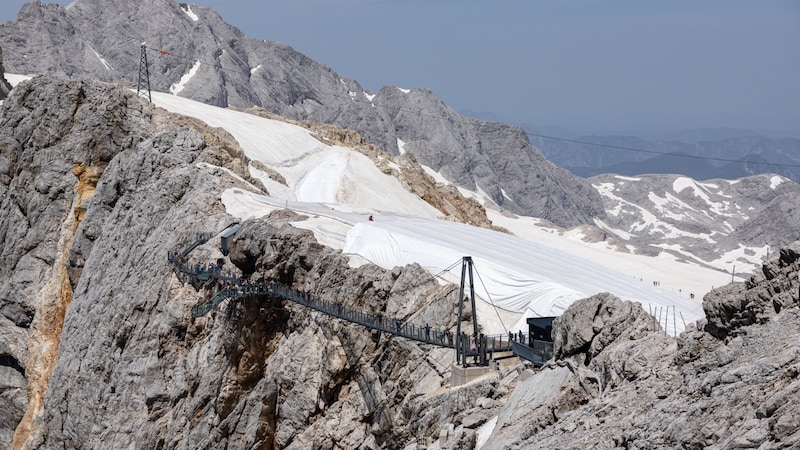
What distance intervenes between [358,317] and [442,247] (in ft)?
33.5

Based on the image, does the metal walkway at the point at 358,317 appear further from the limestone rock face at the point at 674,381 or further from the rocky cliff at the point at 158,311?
the limestone rock face at the point at 674,381

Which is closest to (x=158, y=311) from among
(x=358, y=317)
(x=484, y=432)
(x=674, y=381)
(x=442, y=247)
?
(x=442, y=247)

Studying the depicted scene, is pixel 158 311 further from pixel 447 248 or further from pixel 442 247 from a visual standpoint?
pixel 447 248

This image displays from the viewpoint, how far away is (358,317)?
41.2m

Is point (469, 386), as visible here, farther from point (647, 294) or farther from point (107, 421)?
point (107, 421)

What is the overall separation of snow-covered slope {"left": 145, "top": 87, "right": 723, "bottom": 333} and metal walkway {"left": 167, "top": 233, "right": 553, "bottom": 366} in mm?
3368

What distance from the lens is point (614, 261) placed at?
2854 inches

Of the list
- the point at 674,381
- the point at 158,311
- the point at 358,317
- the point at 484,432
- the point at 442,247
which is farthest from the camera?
the point at 158,311

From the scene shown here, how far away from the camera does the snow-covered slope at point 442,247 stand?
42.8 meters

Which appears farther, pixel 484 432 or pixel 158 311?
pixel 158 311

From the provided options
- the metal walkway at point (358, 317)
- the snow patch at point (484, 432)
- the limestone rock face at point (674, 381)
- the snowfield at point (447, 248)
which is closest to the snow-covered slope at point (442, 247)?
the snowfield at point (447, 248)

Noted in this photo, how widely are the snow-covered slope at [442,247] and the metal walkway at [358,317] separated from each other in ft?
11.0

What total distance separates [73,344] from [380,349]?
28630 millimetres

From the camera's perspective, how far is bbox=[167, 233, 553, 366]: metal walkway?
35.7 metres
